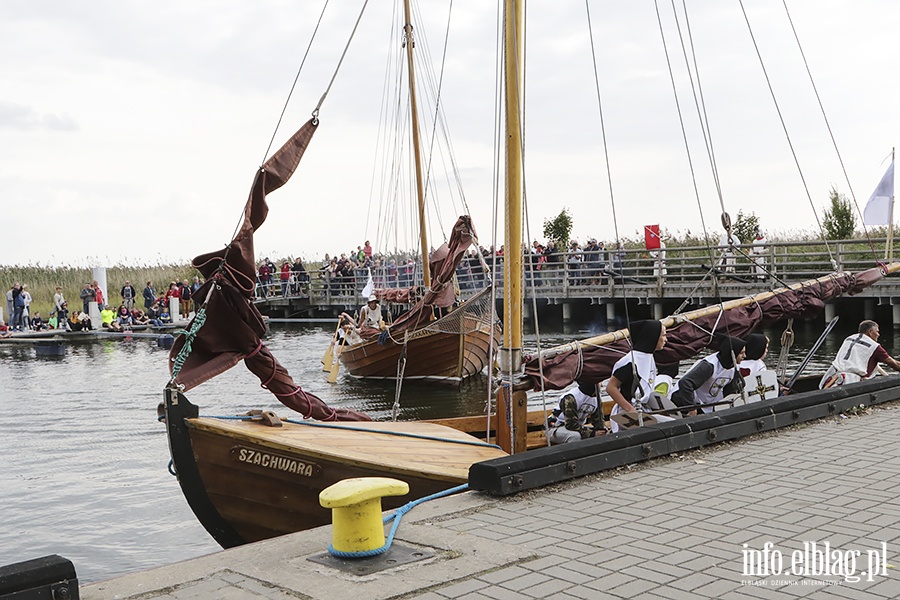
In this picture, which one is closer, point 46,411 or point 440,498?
point 440,498

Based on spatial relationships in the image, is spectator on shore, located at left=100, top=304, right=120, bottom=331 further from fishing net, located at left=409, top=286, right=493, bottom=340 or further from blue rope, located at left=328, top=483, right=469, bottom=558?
blue rope, located at left=328, top=483, right=469, bottom=558

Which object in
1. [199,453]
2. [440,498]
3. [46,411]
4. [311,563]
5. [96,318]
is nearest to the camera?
[311,563]

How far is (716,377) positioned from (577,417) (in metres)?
1.67

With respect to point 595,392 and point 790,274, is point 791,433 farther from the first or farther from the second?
point 790,274

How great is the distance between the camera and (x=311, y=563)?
15.9ft

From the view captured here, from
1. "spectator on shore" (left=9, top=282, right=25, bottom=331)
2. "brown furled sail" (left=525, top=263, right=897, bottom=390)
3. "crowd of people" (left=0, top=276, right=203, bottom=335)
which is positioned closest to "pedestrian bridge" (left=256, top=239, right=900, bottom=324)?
"crowd of people" (left=0, top=276, right=203, bottom=335)

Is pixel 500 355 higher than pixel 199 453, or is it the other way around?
pixel 500 355

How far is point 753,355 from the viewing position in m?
10.2

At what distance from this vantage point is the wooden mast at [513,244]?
27.0 feet

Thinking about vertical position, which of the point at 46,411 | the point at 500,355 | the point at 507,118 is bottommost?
the point at 46,411

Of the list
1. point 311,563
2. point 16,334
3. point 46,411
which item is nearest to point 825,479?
point 311,563

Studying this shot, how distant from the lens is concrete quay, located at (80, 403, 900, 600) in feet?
14.4

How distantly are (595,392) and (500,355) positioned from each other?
4.75 feet

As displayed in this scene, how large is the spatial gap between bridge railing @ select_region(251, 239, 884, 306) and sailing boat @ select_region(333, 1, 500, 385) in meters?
4.56
